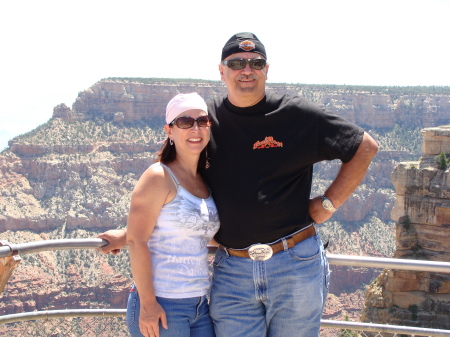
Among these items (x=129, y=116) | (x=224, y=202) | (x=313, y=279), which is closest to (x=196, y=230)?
(x=224, y=202)

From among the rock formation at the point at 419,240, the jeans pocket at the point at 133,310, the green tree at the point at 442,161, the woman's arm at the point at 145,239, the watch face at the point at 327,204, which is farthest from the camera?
the green tree at the point at 442,161

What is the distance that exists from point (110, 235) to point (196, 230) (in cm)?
85

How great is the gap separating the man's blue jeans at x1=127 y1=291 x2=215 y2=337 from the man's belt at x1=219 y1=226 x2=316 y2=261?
0.40 metres

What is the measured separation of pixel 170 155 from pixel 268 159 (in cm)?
68

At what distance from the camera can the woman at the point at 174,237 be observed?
3.21m

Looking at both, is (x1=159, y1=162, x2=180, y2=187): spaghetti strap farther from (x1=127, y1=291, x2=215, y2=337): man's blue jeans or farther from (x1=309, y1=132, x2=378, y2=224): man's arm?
(x1=309, y1=132, x2=378, y2=224): man's arm

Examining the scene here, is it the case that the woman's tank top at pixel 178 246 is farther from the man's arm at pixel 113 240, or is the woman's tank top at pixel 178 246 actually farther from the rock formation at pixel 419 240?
the rock formation at pixel 419 240

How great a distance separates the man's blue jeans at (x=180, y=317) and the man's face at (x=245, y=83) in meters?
1.41

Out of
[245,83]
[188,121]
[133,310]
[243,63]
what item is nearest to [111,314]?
[133,310]

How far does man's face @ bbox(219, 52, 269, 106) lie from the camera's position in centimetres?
356

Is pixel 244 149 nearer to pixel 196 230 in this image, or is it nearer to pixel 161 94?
pixel 196 230

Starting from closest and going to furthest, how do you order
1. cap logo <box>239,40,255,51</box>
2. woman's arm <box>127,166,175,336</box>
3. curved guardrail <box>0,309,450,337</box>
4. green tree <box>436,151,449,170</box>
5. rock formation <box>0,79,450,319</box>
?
1. woman's arm <box>127,166,175,336</box>
2. cap logo <box>239,40,255,51</box>
3. curved guardrail <box>0,309,450,337</box>
4. green tree <box>436,151,449,170</box>
5. rock formation <box>0,79,450,319</box>

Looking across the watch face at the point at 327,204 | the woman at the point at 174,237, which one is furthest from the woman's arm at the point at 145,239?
the watch face at the point at 327,204

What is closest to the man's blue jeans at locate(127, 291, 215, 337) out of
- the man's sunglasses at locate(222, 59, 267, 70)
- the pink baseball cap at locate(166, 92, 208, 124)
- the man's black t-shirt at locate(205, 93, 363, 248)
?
the man's black t-shirt at locate(205, 93, 363, 248)
